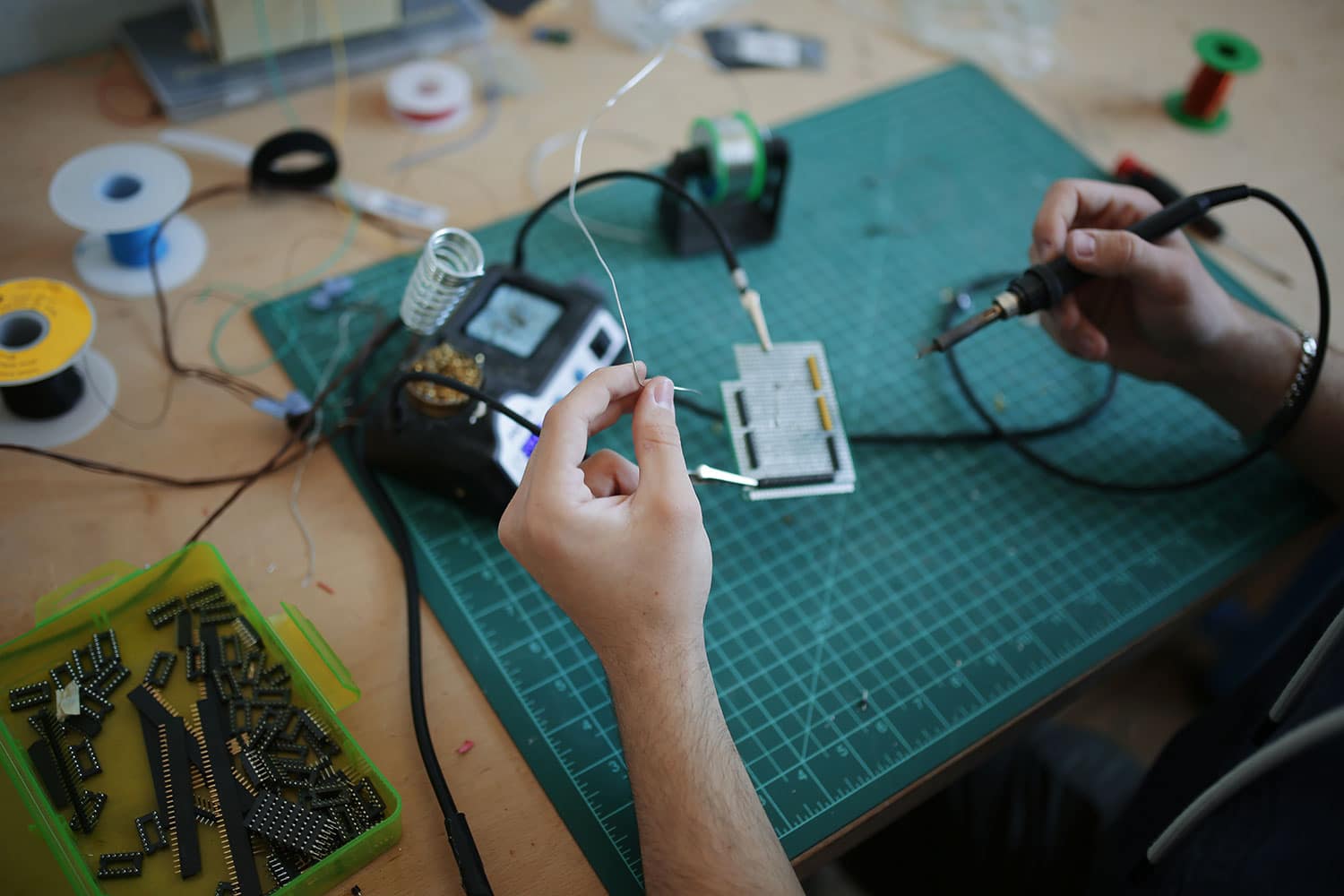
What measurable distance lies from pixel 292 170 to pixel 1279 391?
4.88 ft

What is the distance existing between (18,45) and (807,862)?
1.70 m

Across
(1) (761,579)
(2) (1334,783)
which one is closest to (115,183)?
(1) (761,579)

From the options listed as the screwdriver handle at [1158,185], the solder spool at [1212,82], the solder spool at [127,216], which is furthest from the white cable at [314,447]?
the solder spool at [1212,82]

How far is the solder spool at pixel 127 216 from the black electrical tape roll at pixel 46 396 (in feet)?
0.61

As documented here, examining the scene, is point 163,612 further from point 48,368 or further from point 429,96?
point 429,96

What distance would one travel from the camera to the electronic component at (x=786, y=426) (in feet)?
3.84

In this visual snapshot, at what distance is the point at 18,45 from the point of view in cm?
153

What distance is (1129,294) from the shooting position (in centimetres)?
135

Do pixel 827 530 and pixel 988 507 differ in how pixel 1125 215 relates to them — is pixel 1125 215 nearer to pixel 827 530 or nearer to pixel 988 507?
pixel 988 507

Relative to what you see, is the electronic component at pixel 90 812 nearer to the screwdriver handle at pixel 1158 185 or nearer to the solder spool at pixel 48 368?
the solder spool at pixel 48 368

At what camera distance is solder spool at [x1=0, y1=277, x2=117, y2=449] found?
1.08 metres

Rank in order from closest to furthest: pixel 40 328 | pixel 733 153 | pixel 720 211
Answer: pixel 40 328 < pixel 733 153 < pixel 720 211

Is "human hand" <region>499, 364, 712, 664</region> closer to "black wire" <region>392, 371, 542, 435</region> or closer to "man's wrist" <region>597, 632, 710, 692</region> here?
"man's wrist" <region>597, 632, 710, 692</region>

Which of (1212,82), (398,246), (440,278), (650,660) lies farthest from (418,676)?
(1212,82)
